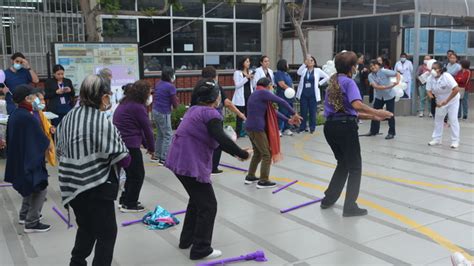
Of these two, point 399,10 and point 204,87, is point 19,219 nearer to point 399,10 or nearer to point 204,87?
point 204,87

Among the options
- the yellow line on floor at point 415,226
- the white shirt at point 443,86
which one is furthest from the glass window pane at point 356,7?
the yellow line on floor at point 415,226

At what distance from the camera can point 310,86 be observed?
38.7 feet

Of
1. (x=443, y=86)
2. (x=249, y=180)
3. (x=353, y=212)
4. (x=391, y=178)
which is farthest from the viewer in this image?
(x=443, y=86)

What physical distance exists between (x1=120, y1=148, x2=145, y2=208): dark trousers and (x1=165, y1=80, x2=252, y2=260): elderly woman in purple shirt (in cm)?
149

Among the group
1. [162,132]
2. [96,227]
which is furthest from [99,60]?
[96,227]

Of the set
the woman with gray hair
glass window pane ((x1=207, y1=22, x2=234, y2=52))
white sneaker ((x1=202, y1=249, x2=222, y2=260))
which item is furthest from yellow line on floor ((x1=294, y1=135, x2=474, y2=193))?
glass window pane ((x1=207, y1=22, x2=234, y2=52))

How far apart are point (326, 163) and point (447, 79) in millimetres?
3020

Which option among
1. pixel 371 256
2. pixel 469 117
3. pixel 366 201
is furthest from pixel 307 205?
pixel 469 117

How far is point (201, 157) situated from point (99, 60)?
6.55 meters

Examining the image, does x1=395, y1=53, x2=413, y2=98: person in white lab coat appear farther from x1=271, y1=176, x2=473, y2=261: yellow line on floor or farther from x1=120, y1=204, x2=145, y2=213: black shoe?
x1=120, y1=204, x2=145, y2=213: black shoe

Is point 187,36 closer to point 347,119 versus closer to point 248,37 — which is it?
point 248,37

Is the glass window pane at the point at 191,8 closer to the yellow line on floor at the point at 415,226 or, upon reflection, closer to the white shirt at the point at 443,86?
→ the white shirt at the point at 443,86

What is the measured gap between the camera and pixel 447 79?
31.5 feet

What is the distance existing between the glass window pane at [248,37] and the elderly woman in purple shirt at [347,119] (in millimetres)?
12581
